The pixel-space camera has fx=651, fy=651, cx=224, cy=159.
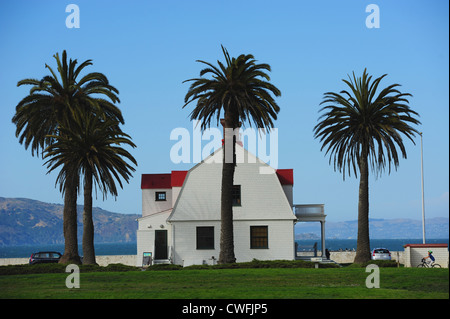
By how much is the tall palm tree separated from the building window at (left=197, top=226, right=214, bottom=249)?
9.15 meters

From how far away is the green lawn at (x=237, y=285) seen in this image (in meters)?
24.1

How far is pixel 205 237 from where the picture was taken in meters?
49.5

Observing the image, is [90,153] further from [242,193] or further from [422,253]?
[422,253]

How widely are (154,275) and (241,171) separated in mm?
18282

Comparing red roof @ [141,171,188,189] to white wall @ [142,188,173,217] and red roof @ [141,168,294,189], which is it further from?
white wall @ [142,188,173,217]

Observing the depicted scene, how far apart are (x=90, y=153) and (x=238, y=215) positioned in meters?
12.4

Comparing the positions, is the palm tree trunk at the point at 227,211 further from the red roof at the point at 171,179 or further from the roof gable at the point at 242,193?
the red roof at the point at 171,179

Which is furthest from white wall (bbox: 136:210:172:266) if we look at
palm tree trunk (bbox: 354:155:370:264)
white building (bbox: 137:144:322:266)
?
palm tree trunk (bbox: 354:155:370:264)

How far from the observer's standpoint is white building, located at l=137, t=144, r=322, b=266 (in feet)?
161

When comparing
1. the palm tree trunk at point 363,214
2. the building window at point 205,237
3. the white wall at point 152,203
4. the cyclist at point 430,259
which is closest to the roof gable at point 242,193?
the building window at point 205,237

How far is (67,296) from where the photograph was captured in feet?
79.8

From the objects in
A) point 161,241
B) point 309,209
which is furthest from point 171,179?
point 309,209
